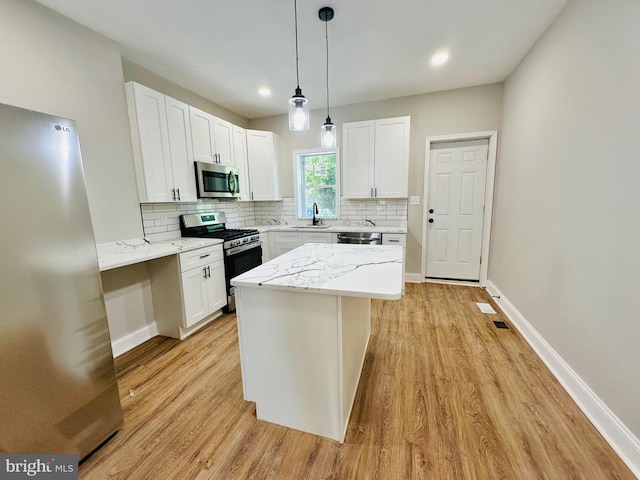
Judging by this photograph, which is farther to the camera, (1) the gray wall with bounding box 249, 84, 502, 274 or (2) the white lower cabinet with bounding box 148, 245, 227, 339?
(1) the gray wall with bounding box 249, 84, 502, 274

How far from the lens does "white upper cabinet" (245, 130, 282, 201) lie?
3846 millimetres

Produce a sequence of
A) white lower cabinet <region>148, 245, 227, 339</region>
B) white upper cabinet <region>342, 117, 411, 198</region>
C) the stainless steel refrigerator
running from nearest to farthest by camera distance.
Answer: the stainless steel refrigerator < white lower cabinet <region>148, 245, 227, 339</region> < white upper cabinet <region>342, 117, 411, 198</region>

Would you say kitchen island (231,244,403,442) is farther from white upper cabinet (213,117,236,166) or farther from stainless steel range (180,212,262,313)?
white upper cabinet (213,117,236,166)

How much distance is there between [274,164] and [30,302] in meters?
3.40

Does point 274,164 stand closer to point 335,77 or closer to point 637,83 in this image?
point 335,77

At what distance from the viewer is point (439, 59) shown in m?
2.68

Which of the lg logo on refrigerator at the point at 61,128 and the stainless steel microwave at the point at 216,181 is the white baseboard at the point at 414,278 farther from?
the lg logo on refrigerator at the point at 61,128

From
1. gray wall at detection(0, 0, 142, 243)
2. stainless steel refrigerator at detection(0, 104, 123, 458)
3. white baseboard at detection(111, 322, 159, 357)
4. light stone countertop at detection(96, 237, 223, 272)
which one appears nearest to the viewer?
stainless steel refrigerator at detection(0, 104, 123, 458)

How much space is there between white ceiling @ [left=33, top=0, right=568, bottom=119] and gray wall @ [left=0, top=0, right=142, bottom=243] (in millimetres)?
162

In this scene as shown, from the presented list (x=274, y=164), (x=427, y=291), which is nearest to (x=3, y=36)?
(x=274, y=164)

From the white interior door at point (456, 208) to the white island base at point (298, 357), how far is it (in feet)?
9.27

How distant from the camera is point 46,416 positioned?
113 cm

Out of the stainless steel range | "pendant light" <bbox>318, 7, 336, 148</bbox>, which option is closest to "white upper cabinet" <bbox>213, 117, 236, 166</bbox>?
the stainless steel range

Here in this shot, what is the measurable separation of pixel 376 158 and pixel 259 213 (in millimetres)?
2208
